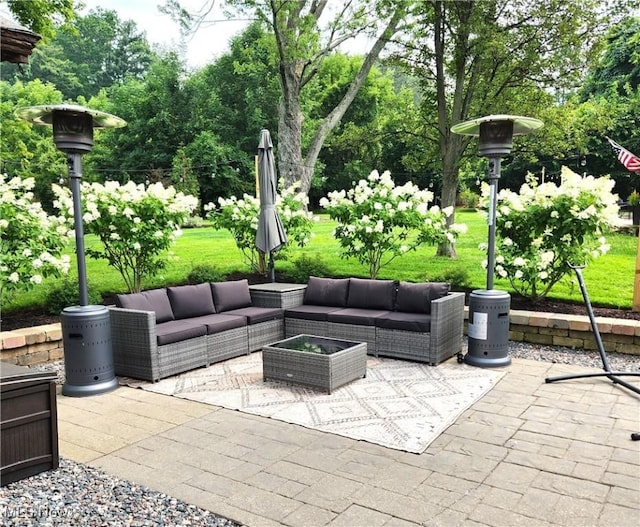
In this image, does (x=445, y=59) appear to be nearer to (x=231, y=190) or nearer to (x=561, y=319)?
(x=561, y=319)

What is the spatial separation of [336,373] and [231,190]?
21.8 meters

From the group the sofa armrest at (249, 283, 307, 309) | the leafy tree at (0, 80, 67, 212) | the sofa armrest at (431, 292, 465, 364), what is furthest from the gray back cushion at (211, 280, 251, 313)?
the leafy tree at (0, 80, 67, 212)

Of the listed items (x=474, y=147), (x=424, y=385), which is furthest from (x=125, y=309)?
(x=474, y=147)

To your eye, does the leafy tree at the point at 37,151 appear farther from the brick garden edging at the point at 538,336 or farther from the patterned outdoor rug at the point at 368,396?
the patterned outdoor rug at the point at 368,396

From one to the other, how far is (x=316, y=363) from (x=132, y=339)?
1.82 m

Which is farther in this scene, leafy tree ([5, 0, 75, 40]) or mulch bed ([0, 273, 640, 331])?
leafy tree ([5, 0, 75, 40])

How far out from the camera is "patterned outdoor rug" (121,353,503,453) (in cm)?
374

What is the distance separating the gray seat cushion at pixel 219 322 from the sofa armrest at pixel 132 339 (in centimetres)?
67

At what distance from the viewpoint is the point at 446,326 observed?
17.8ft

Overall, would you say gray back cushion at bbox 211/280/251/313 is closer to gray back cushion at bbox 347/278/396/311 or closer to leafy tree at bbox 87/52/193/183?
gray back cushion at bbox 347/278/396/311

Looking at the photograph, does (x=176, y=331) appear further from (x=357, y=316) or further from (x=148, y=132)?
(x=148, y=132)

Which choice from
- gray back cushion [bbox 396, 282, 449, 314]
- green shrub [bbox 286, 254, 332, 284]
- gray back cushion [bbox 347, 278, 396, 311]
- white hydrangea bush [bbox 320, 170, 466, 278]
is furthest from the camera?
green shrub [bbox 286, 254, 332, 284]

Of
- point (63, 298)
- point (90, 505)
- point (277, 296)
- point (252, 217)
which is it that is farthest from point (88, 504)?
point (252, 217)

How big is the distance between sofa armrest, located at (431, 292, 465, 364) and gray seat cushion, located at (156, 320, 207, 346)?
7.79 feet
